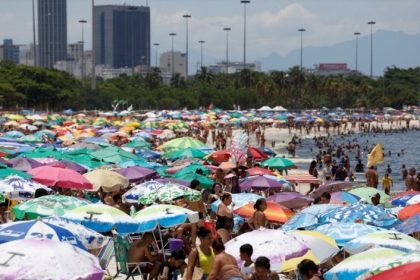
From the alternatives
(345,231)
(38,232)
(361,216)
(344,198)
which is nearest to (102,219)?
(38,232)

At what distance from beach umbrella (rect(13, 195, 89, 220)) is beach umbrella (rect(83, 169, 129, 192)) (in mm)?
4840

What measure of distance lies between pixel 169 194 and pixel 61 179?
3356 mm

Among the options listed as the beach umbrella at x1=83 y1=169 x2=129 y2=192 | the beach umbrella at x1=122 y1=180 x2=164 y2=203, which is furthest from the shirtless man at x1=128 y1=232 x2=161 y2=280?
A: the beach umbrella at x1=83 y1=169 x2=129 y2=192

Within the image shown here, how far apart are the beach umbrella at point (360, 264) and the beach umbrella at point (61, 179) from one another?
912 cm

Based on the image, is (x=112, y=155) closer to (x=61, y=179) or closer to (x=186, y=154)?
(x=186, y=154)

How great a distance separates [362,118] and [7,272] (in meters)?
94.1

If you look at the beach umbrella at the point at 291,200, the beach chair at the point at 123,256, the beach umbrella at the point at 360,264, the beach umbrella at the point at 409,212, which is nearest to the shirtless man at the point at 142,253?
the beach chair at the point at 123,256

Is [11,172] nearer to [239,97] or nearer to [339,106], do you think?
[239,97]

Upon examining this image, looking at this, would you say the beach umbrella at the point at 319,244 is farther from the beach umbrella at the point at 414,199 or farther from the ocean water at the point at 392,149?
Answer: the ocean water at the point at 392,149

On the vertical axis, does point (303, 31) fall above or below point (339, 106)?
above

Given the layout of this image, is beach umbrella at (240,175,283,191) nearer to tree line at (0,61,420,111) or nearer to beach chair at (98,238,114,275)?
beach chair at (98,238,114,275)

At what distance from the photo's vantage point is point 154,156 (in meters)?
29.6

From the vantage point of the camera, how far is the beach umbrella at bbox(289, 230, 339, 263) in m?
10.5

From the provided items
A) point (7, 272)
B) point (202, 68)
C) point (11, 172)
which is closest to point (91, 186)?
point (11, 172)
